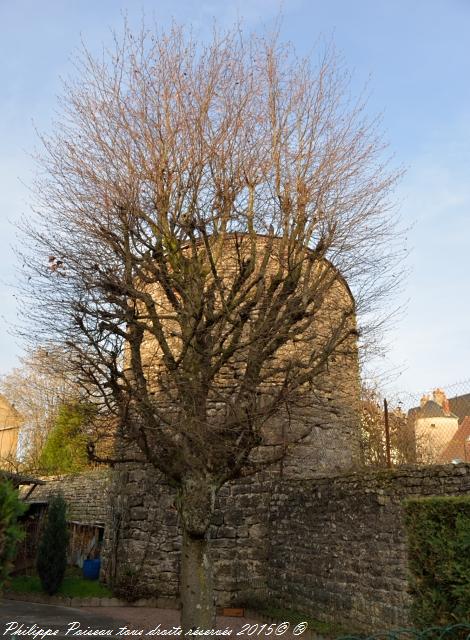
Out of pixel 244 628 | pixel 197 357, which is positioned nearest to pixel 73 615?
pixel 244 628

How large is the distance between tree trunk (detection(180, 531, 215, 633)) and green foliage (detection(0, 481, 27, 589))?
283cm

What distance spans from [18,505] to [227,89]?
6.06m

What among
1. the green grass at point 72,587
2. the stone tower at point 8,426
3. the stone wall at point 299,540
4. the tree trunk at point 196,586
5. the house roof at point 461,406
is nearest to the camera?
the tree trunk at point 196,586

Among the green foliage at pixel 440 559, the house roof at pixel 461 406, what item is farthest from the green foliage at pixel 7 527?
the house roof at pixel 461 406

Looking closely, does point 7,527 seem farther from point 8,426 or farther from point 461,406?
point 8,426

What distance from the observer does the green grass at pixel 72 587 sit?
12312 mm

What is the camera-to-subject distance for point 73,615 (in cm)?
1094

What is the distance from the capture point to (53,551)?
13.1 metres

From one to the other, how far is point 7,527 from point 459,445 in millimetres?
11902

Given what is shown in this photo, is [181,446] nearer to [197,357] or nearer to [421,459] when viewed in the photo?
[197,357]

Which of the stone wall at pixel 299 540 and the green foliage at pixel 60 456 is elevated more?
the green foliage at pixel 60 456

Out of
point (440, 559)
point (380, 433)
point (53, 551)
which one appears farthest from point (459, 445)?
point (440, 559)

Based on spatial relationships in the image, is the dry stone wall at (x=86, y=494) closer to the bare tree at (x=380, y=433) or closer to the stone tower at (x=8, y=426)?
the bare tree at (x=380, y=433)

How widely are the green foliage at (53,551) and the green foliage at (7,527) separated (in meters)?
9.16
